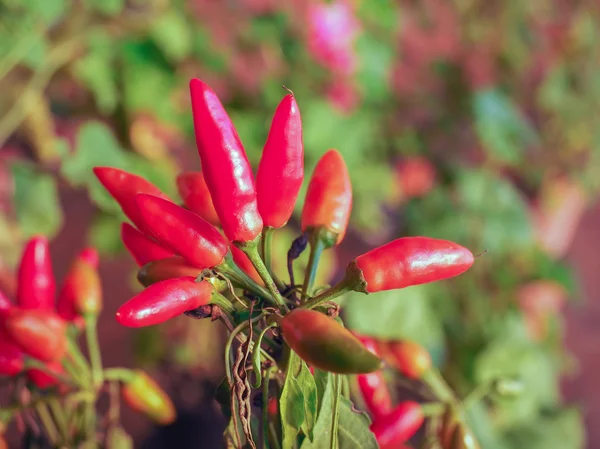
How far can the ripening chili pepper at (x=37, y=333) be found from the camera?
0.31 meters

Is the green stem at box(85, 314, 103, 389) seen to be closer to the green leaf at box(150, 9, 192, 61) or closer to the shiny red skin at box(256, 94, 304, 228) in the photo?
the shiny red skin at box(256, 94, 304, 228)

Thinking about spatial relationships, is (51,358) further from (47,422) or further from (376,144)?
(376,144)

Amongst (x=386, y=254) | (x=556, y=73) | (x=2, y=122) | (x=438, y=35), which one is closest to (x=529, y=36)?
(x=556, y=73)

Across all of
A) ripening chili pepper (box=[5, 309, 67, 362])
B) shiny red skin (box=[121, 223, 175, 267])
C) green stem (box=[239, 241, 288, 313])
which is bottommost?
ripening chili pepper (box=[5, 309, 67, 362])

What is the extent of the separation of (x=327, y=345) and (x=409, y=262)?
0.08 m

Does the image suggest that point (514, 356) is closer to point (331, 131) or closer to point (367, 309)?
point (367, 309)

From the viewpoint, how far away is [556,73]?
1327 mm

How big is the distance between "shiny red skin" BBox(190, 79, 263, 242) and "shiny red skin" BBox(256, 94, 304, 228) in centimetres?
1

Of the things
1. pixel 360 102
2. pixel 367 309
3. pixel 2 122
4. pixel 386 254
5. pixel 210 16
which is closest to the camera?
pixel 386 254

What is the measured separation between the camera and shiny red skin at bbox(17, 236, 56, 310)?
13.9 inches

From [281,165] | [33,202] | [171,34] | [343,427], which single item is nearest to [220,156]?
[281,165]

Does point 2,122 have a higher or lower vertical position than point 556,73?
higher

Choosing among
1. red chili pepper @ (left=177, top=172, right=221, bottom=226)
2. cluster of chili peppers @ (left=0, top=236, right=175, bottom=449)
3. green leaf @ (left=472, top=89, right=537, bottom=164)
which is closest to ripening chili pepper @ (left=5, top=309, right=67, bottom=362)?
cluster of chili peppers @ (left=0, top=236, right=175, bottom=449)

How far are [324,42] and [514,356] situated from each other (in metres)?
0.67
